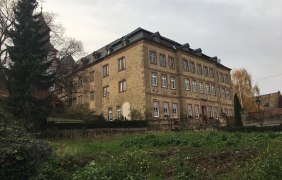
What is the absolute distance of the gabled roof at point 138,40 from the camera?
44.8 metres

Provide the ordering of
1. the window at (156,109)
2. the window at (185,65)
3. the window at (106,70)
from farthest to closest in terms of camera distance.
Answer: the window at (185,65) → the window at (106,70) → the window at (156,109)

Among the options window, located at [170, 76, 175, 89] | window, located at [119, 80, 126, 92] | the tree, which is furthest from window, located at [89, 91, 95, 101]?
the tree

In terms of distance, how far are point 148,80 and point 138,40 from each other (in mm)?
5178

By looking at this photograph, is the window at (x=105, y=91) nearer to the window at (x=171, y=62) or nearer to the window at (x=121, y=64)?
the window at (x=121, y=64)

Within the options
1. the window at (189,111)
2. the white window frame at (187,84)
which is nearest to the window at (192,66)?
the white window frame at (187,84)

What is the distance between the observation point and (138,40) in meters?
42.9

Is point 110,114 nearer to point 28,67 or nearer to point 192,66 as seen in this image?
point 192,66

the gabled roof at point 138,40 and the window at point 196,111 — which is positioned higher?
the gabled roof at point 138,40

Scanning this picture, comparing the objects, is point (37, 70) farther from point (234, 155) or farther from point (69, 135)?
point (234, 155)

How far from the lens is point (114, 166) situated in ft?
34.2

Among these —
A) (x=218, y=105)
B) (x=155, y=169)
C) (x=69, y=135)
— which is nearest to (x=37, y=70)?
(x=69, y=135)

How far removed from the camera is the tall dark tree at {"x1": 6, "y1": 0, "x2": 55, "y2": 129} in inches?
1025

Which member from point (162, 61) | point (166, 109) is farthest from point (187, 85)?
point (166, 109)

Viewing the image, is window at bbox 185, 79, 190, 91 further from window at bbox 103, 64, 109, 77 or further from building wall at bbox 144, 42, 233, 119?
window at bbox 103, 64, 109, 77
